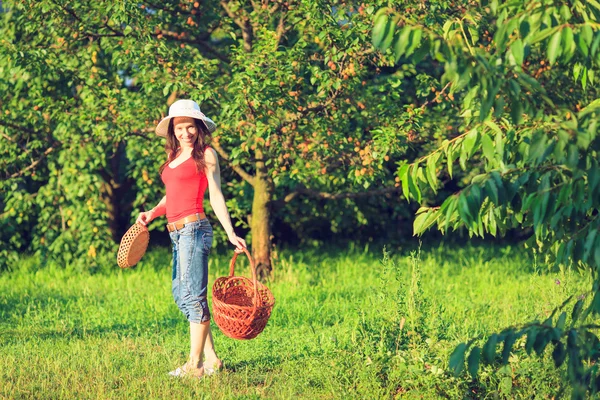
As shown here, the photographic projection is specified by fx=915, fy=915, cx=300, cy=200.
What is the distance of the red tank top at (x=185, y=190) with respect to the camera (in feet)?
19.4

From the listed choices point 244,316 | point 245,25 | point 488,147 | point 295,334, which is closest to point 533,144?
point 488,147

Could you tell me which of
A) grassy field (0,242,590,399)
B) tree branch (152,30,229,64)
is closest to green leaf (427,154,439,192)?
grassy field (0,242,590,399)

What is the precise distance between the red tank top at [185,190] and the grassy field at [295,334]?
1.10 m

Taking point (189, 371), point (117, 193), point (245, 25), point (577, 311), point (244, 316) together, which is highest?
point (245, 25)

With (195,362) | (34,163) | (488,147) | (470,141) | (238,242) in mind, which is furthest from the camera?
(34,163)

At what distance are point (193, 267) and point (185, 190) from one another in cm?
50

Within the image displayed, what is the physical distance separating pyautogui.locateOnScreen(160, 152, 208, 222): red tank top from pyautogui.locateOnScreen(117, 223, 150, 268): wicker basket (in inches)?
18.9

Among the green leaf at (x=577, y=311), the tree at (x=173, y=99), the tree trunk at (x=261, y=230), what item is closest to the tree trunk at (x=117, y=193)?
the tree at (x=173, y=99)

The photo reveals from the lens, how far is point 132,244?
634 centimetres

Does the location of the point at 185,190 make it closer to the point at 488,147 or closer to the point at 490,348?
the point at 488,147

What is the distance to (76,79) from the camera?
975 centimetres

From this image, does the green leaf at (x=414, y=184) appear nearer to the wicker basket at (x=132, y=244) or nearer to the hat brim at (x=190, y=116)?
the hat brim at (x=190, y=116)

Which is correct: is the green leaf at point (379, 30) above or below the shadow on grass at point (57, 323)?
above

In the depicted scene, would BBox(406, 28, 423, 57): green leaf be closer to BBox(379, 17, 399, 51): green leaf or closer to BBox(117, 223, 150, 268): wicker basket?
BBox(379, 17, 399, 51): green leaf
